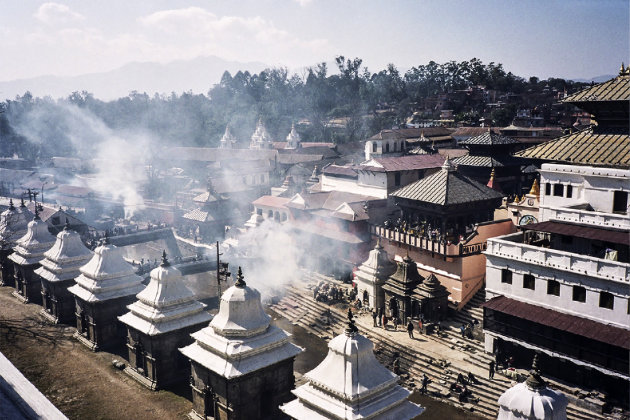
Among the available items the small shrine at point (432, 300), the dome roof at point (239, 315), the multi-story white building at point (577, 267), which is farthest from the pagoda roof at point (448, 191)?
the dome roof at point (239, 315)

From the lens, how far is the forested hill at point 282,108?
110875 millimetres

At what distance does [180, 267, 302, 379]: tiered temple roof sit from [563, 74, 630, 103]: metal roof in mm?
19076

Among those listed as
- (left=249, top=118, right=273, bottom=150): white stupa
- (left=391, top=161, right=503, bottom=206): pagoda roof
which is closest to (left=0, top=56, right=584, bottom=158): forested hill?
(left=249, top=118, right=273, bottom=150): white stupa

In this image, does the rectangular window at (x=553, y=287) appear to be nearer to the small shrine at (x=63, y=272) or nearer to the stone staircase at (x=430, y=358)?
the stone staircase at (x=430, y=358)

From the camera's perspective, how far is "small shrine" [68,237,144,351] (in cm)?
2631

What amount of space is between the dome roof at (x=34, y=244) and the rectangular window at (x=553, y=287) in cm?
3041

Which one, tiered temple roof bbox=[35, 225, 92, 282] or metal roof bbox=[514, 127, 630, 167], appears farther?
tiered temple roof bbox=[35, 225, 92, 282]

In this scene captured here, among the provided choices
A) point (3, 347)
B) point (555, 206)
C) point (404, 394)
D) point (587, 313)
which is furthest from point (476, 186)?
point (3, 347)

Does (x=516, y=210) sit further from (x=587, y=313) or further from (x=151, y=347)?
(x=151, y=347)

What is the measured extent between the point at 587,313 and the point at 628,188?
21.0ft

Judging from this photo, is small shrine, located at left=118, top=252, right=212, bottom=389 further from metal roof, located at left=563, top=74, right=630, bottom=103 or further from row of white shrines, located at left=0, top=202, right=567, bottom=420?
metal roof, located at left=563, top=74, right=630, bottom=103

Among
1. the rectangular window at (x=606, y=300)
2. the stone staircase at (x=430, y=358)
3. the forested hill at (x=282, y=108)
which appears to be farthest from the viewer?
the forested hill at (x=282, y=108)

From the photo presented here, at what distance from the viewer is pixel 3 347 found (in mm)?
26469

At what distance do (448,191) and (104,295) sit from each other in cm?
2151
